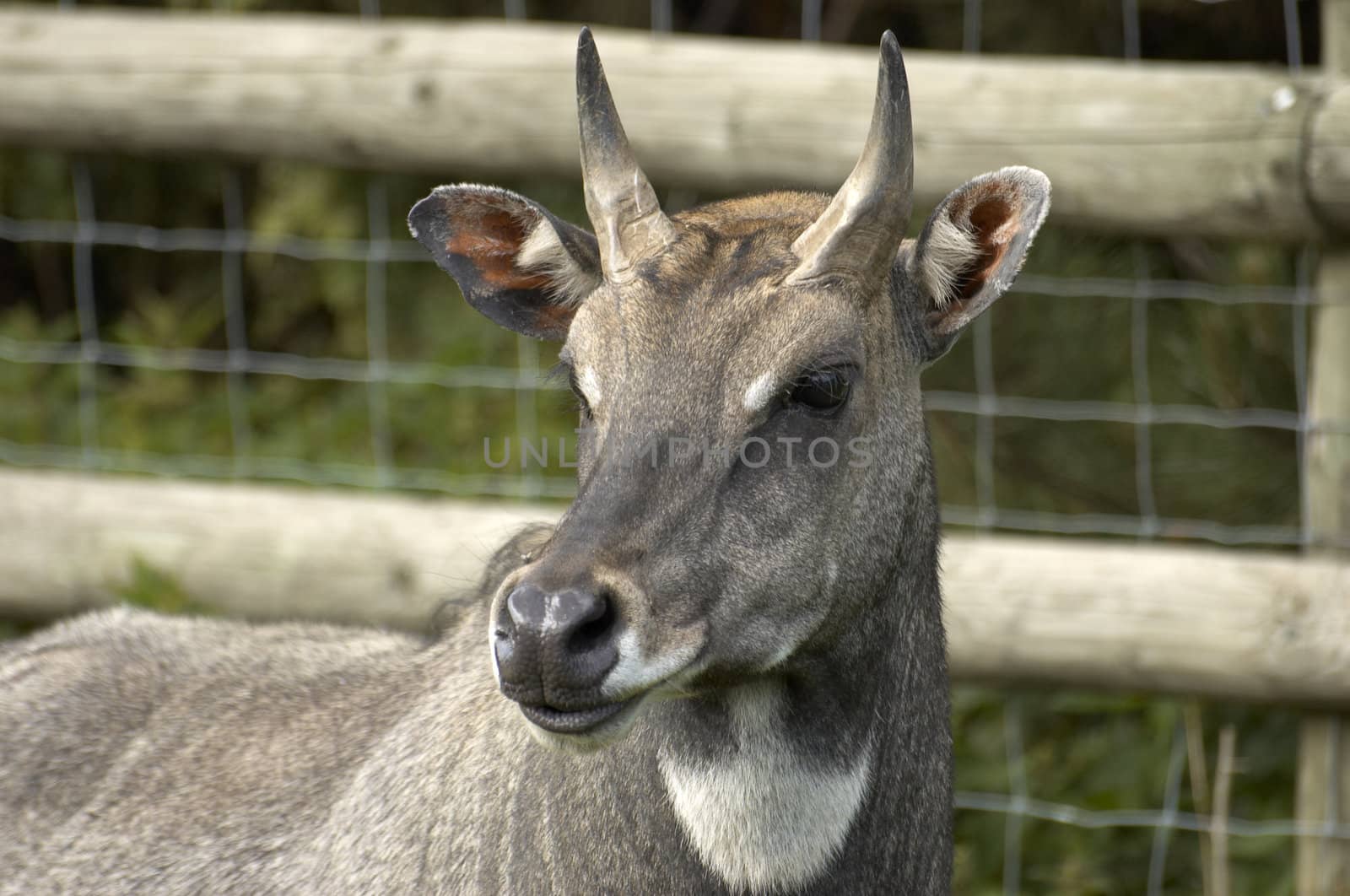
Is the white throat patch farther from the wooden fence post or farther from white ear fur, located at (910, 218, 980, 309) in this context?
the wooden fence post

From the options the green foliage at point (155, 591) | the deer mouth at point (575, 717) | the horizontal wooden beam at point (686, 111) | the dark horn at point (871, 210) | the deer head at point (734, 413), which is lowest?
the green foliage at point (155, 591)

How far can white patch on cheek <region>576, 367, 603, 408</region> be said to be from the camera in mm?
2918

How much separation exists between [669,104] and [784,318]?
220 centimetres

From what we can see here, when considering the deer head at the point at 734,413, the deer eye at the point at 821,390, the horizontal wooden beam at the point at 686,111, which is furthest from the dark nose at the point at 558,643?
the horizontal wooden beam at the point at 686,111

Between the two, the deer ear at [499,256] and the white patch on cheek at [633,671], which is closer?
the white patch on cheek at [633,671]

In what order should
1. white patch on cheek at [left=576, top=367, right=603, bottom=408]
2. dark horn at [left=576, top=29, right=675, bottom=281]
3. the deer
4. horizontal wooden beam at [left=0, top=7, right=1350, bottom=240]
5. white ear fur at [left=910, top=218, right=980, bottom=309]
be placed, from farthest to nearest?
horizontal wooden beam at [left=0, top=7, right=1350, bottom=240]
white ear fur at [left=910, top=218, right=980, bottom=309]
dark horn at [left=576, top=29, right=675, bottom=281]
white patch on cheek at [left=576, top=367, right=603, bottom=408]
the deer

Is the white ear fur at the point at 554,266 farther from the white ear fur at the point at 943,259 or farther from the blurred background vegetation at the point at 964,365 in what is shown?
the blurred background vegetation at the point at 964,365

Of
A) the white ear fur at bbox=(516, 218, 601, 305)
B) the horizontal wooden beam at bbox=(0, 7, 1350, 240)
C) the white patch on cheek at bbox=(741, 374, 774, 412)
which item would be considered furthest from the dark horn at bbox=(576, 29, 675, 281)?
the horizontal wooden beam at bbox=(0, 7, 1350, 240)

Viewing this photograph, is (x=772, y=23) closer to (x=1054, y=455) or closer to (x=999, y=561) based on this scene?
(x=1054, y=455)

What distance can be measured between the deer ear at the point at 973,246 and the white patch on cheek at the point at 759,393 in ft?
1.69

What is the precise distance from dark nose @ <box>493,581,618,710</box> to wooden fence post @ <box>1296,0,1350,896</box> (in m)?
2.90

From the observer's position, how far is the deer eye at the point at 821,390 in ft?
9.32

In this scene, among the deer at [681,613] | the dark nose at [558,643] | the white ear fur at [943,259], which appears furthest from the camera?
the white ear fur at [943,259]

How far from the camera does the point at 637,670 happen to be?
2.52 metres
